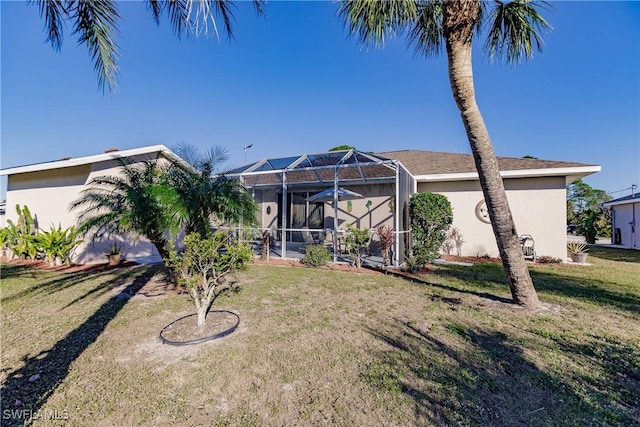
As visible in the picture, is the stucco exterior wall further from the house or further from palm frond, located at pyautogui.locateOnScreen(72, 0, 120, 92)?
palm frond, located at pyautogui.locateOnScreen(72, 0, 120, 92)

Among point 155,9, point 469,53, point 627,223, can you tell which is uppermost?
point 155,9

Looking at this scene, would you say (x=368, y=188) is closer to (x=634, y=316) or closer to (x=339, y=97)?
(x=339, y=97)

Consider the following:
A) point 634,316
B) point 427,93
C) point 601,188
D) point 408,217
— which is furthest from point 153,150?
point 601,188

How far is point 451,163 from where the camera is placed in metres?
12.9

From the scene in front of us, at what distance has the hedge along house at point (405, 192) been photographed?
9781 millimetres

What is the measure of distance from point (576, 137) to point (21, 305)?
26.0 metres

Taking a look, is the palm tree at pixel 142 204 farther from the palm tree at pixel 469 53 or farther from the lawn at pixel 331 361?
the palm tree at pixel 469 53

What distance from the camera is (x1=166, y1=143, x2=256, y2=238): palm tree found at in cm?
518

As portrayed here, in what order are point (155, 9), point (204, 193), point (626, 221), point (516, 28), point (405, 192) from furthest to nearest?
point (626, 221) < point (405, 192) < point (516, 28) < point (204, 193) < point (155, 9)

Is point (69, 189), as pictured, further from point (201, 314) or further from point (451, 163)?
point (451, 163)

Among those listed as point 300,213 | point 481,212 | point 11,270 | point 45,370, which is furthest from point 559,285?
point 11,270

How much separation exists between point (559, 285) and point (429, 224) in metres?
3.43

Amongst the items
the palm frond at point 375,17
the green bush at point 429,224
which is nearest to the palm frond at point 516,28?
the palm frond at point 375,17

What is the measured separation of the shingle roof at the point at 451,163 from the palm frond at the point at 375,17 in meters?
7.73
